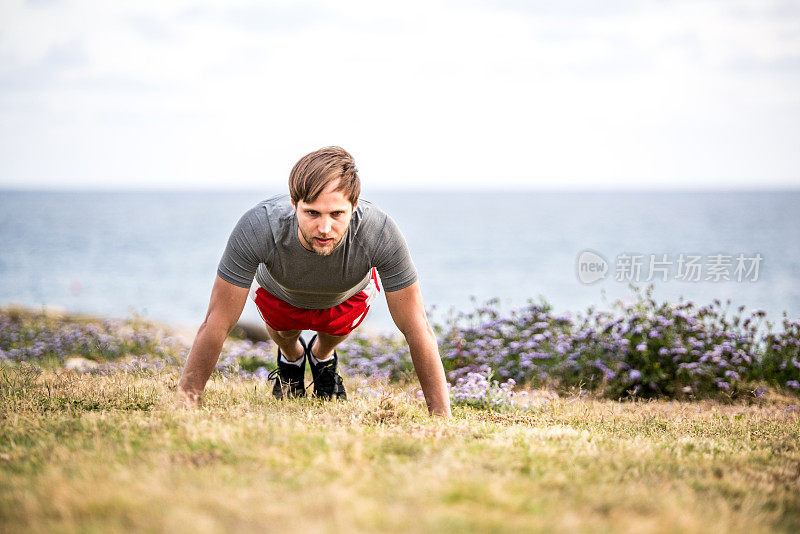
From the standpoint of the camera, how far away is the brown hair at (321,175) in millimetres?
3581

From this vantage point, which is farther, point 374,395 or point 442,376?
point 374,395

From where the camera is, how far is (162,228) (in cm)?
5884

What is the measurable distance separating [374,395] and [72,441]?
2703mm

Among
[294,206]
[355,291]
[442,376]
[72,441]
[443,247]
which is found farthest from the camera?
[443,247]

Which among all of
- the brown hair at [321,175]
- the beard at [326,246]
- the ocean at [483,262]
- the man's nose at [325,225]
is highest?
the brown hair at [321,175]

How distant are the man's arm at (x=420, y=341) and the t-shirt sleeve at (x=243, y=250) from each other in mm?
837

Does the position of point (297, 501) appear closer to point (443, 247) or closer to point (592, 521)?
point (592, 521)

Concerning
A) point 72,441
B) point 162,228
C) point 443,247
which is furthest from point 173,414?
point 162,228

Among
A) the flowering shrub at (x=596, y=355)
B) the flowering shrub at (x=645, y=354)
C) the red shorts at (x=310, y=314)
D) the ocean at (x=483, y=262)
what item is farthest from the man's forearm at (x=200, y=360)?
A: the ocean at (x=483, y=262)

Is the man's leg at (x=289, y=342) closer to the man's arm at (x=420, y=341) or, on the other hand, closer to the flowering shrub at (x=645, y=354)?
the man's arm at (x=420, y=341)

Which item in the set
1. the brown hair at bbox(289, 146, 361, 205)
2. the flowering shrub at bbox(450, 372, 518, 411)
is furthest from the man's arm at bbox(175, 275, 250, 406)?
the flowering shrub at bbox(450, 372, 518, 411)

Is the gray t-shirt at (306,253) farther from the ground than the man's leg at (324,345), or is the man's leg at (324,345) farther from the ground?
the gray t-shirt at (306,253)

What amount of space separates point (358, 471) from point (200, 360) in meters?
1.74

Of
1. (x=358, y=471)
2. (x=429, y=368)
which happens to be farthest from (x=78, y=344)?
(x=358, y=471)
